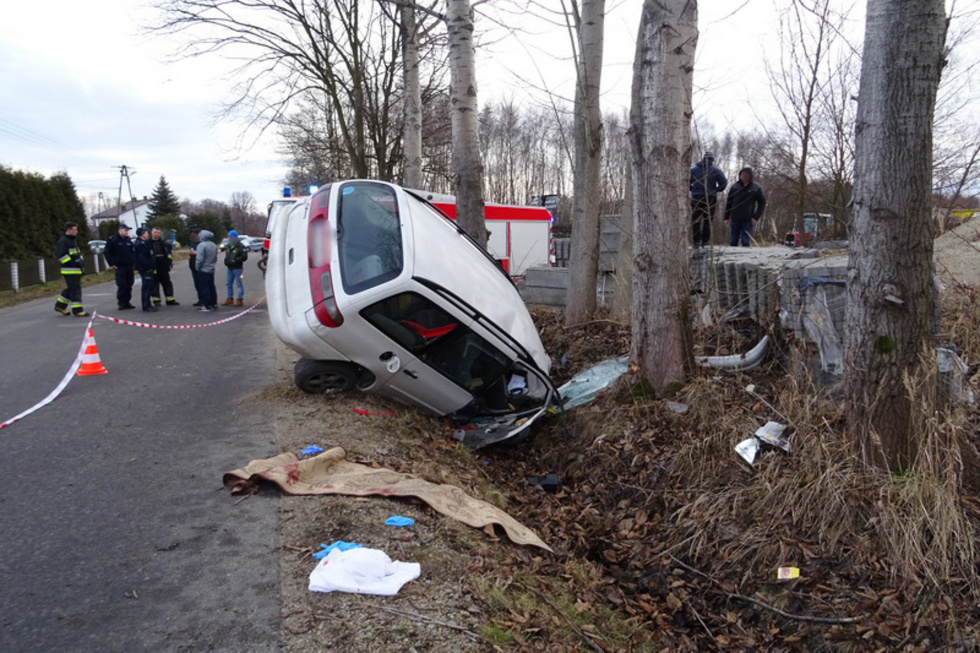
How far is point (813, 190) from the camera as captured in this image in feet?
39.3

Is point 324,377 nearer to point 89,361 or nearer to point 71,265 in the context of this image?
point 89,361

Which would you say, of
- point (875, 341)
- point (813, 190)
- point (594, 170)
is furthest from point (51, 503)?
point (813, 190)

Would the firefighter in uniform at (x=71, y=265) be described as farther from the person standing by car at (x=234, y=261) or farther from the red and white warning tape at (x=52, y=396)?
the red and white warning tape at (x=52, y=396)

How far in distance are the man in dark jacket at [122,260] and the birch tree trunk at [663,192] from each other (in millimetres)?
10918

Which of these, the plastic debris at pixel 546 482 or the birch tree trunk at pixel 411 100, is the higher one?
the birch tree trunk at pixel 411 100

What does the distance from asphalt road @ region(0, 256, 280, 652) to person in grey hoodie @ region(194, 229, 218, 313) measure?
19.7 ft

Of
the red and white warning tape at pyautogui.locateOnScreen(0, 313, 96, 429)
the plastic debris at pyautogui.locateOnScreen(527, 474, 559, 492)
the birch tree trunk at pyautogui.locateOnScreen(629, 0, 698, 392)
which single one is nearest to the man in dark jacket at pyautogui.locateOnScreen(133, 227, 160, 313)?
the red and white warning tape at pyautogui.locateOnScreen(0, 313, 96, 429)

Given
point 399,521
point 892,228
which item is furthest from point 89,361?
point 892,228

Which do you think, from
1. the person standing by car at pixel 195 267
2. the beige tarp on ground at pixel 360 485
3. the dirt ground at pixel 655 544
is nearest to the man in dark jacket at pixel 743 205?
the dirt ground at pixel 655 544

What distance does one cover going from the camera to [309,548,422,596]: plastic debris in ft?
9.73

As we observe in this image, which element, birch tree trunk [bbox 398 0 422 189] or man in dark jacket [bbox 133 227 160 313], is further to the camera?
birch tree trunk [bbox 398 0 422 189]

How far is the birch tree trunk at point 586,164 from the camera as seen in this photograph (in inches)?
331

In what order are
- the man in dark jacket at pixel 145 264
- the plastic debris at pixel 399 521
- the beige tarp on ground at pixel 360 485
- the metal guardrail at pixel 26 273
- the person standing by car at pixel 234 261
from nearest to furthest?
the plastic debris at pixel 399 521 < the beige tarp on ground at pixel 360 485 < the man in dark jacket at pixel 145 264 < the person standing by car at pixel 234 261 < the metal guardrail at pixel 26 273

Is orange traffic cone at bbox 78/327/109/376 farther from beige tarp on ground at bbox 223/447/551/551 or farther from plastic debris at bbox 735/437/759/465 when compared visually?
plastic debris at bbox 735/437/759/465
